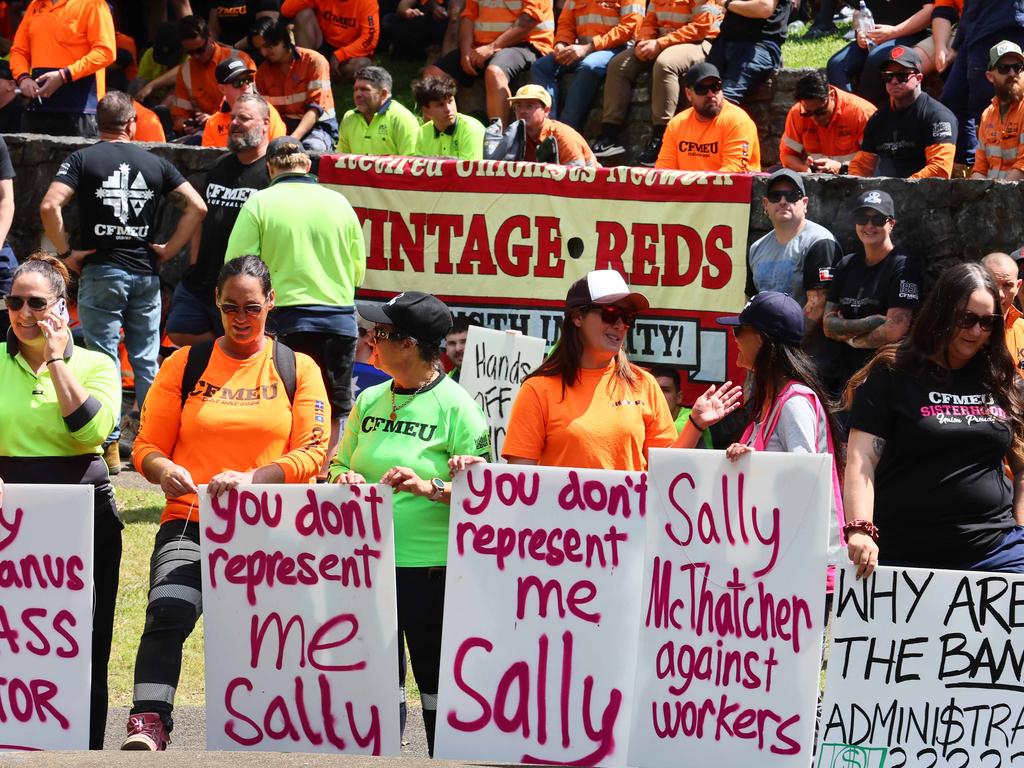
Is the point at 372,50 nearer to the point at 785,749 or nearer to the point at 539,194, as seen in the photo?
the point at 539,194

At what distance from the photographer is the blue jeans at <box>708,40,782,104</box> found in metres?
12.0

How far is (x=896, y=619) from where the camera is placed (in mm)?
5020

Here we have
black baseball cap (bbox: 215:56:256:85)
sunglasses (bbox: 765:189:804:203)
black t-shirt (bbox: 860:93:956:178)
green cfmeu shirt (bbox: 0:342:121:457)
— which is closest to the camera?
green cfmeu shirt (bbox: 0:342:121:457)

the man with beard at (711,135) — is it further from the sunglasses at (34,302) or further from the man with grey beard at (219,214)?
the sunglasses at (34,302)

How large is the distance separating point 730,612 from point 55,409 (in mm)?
2328

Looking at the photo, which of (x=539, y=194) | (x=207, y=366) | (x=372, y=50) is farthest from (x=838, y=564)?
(x=372, y=50)

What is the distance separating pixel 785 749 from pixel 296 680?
1.58 m

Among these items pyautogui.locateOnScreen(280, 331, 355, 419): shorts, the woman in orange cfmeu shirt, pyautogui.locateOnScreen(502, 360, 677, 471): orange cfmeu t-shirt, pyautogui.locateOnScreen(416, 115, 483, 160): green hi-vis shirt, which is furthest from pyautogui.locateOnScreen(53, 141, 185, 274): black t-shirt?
pyautogui.locateOnScreen(502, 360, 677, 471): orange cfmeu t-shirt

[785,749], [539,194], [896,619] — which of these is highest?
[539,194]

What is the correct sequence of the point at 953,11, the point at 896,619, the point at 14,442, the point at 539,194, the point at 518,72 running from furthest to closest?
the point at 518,72, the point at 953,11, the point at 539,194, the point at 14,442, the point at 896,619

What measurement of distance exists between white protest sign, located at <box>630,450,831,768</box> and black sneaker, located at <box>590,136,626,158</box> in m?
7.53

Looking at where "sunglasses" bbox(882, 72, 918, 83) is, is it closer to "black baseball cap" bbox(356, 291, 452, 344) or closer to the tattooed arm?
the tattooed arm

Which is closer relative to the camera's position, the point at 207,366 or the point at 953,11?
the point at 207,366

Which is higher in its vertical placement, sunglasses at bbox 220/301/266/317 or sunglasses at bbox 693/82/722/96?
sunglasses at bbox 693/82/722/96
